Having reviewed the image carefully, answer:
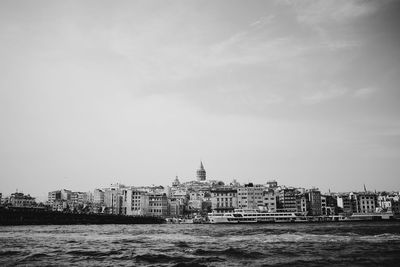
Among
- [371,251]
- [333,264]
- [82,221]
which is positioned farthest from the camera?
[82,221]

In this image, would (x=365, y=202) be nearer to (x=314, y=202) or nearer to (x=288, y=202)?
(x=314, y=202)

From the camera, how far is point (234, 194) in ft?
602

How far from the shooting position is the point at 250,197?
177 meters

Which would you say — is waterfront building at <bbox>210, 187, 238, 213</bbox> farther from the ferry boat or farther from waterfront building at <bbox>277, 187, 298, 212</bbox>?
the ferry boat

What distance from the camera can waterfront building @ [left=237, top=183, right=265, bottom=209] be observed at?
574 ft

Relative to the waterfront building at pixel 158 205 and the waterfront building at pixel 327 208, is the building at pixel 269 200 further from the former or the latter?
the waterfront building at pixel 158 205

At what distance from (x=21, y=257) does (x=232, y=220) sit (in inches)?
4606

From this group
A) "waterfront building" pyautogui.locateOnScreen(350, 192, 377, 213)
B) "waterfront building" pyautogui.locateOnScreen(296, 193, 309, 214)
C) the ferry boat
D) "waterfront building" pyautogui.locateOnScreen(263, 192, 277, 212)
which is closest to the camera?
the ferry boat

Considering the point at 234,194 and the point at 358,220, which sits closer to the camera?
the point at 358,220

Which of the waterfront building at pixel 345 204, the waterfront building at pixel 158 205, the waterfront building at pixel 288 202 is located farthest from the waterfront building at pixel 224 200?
the waterfront building at pixel 345 204

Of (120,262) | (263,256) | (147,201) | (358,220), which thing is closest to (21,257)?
(120,262)

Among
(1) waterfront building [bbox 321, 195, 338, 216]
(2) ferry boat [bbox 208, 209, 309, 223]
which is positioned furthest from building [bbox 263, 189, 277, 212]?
(1) waterfront building [bbox 321, 195, 338, 216]

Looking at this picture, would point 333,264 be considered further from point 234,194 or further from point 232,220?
point 234,194

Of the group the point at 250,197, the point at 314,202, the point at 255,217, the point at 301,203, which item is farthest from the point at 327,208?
the point at 255,217
